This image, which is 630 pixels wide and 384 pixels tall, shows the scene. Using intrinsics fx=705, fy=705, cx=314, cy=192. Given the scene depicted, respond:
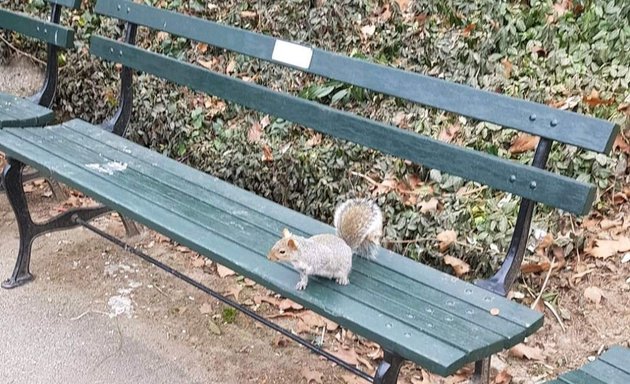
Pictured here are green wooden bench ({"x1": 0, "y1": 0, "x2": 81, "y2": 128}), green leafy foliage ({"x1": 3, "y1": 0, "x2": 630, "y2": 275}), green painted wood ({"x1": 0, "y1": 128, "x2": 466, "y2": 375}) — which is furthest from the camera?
green wooden bench ({"x1": 0, "y1": 0, "x2": 81, "y2": 128})

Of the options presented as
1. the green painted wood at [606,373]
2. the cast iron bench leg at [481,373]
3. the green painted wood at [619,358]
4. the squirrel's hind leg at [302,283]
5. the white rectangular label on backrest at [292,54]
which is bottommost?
the cast iron bench leg at [481,373]

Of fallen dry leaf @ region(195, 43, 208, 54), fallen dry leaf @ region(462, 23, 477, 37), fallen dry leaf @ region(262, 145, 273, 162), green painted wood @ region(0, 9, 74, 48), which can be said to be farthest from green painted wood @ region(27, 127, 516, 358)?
fallen dry leaf @ region(462, 23, 477, 37)

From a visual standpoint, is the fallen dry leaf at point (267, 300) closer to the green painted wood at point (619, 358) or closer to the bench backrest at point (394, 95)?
the bench backrest at point (394, 95)

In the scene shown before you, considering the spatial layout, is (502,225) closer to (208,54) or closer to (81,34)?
(208,54)

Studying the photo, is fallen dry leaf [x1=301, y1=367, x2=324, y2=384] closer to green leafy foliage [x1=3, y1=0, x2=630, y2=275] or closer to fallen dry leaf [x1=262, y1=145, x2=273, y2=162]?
green leafy foliage [x1=3, y1=0, x2=630, y2=275]

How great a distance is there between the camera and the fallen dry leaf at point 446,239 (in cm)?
342

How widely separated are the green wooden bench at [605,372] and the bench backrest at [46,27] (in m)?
3.13

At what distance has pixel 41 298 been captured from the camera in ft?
11.5

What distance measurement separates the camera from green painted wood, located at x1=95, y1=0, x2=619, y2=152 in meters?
2.30

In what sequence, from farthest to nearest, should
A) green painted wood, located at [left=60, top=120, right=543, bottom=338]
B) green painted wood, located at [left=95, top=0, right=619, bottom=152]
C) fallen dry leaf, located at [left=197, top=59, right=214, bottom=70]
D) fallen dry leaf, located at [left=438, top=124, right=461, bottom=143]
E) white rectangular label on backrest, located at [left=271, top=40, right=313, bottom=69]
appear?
fallen dry leaf, located at [left=197, top=59, right=214, bottom=70], fallen dry leaf, located at [left=438, top=124, right=461, bottom=143], white rectangular label on backrest, located at [left=271, top=40, right=313, bottom=69], green painted wood, located at [left=95, top=0, right=619, bottom=152], green painted wood, located at [left=60, top=120, right=543, bottom=338]

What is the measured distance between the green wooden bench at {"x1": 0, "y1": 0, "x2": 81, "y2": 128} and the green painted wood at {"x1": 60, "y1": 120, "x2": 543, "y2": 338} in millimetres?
212

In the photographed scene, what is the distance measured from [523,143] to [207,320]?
1.87 meters

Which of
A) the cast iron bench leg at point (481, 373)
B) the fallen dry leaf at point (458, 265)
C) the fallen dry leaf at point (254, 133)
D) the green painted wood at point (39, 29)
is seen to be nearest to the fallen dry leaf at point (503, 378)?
the fallen dry leaf at point (458, 265)

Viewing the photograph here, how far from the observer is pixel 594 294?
10.5 feet
